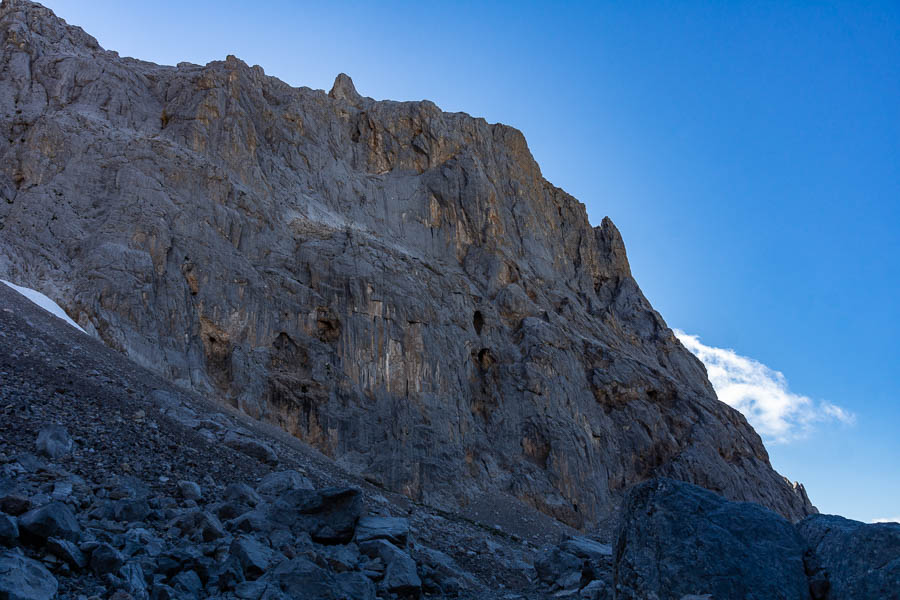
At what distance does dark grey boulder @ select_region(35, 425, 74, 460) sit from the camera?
12156 mm

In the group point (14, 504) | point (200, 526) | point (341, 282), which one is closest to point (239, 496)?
point (200, 526)

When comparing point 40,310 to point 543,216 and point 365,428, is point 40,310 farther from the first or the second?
point 543,216

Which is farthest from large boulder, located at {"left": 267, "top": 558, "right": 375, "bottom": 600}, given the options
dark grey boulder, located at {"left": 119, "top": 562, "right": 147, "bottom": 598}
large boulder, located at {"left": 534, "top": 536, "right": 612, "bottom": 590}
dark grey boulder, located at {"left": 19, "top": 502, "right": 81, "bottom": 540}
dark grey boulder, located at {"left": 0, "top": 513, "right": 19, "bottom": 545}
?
large boulder, located at {"left": 534, "top": 536, "right": 612, "bottom": 590}

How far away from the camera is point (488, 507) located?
120 feet

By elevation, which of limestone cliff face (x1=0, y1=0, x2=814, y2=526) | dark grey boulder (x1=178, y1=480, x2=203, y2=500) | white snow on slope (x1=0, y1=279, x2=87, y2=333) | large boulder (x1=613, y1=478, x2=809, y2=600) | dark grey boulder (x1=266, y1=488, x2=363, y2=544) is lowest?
dark grey boulder (x1=178, y1=480, x2=203, y2=500)

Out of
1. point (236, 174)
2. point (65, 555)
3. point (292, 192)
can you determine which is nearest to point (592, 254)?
point (292, 192)

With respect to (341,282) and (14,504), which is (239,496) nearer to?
(14,504)

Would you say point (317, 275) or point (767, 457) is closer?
point (317, 275)

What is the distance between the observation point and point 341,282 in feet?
143

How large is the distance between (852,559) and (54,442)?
13.9 m

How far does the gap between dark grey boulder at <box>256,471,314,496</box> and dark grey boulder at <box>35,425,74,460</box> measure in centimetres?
437

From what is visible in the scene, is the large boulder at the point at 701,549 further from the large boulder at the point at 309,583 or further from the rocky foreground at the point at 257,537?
the large boulder at the point at 309,583

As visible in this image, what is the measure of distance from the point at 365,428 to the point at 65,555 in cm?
3048

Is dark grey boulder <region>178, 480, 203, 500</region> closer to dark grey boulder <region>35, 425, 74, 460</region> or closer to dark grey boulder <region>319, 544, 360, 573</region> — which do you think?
dark grey boulder <region>35, 425, 74, 460</region>
